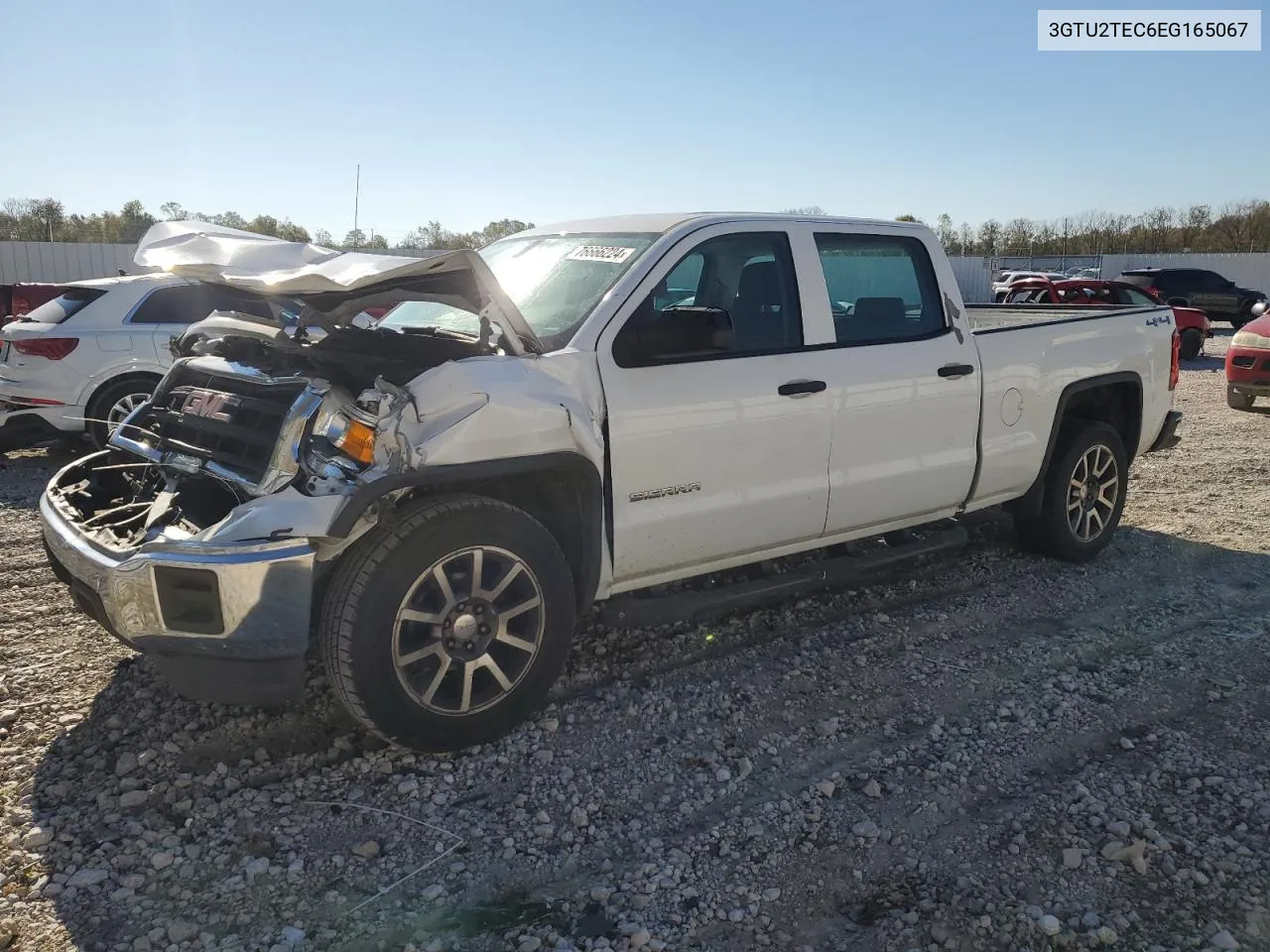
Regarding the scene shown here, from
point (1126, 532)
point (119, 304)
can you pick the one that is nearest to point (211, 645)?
point (1126, 532)

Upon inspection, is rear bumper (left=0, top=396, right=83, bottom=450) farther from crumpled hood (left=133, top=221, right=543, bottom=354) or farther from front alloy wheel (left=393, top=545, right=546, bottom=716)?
front alloy wheel (left=393, top=545, right=546, bottom=716)

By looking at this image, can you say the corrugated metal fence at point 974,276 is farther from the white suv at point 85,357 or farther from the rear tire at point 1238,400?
the white suv at point 85,357

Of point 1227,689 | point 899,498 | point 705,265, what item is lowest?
point 1227,689

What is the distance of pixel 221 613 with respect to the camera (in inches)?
121

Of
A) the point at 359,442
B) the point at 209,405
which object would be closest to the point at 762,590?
the point at 359,442

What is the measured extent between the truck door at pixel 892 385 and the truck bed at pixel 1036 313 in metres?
0.87

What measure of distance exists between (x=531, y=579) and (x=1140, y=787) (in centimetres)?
225

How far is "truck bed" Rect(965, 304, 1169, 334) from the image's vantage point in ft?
19.6

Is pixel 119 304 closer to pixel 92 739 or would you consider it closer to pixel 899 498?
pixel 92 739

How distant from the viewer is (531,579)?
3.57m

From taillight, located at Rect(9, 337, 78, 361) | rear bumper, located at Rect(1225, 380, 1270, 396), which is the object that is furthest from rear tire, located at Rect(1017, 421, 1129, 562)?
taillight, located at Rect(9, 337, 78, 361)

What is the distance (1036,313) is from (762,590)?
11.9 ft

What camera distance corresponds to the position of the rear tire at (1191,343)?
62.5 ft

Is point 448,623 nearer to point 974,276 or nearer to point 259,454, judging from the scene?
point 259,454
